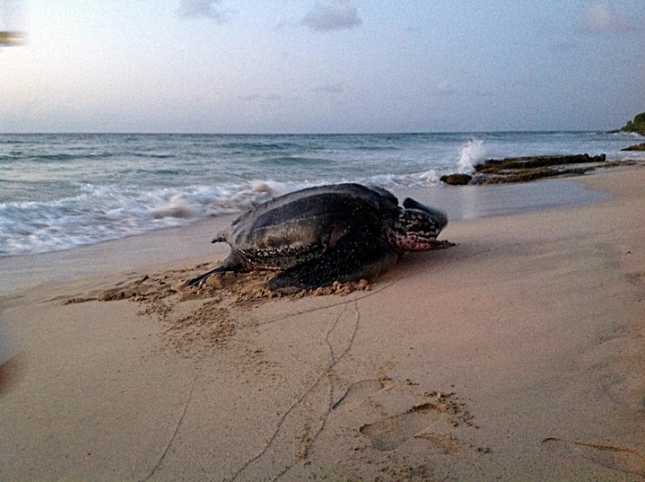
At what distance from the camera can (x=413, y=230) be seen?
4102mm

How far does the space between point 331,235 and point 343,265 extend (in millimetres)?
351

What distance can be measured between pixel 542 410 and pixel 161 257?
4142 mm

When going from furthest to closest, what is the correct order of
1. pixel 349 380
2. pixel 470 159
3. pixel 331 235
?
pixel 470 159 → pixel 331 235 → pixel 349 380

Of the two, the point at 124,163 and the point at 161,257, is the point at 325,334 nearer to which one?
the point at 161,257

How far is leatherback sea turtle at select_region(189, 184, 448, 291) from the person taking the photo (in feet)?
12.2

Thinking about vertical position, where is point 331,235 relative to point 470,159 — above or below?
below

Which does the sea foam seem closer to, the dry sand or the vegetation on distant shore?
the dry sand

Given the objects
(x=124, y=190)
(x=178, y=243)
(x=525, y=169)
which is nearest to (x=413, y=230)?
(x=178, y=243)

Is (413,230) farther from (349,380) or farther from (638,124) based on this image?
(638,124)

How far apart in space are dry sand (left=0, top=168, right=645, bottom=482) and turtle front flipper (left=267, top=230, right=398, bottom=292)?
0.46ft

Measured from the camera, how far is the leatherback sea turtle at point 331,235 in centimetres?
373

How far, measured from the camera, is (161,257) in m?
5.23

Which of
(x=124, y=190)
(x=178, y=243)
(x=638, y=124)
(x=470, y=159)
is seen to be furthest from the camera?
(x=638, y=124)

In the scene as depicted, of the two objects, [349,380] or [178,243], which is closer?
[349,380]
